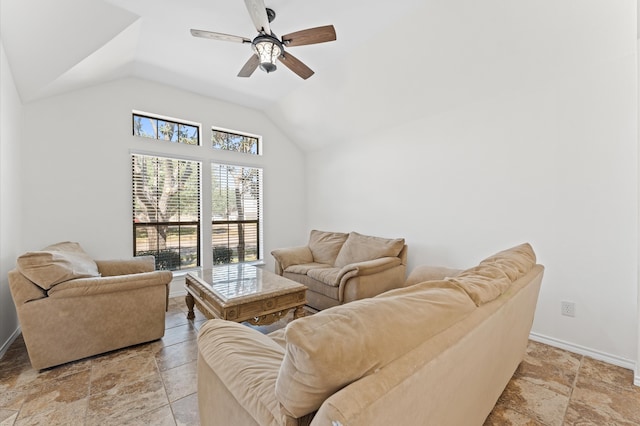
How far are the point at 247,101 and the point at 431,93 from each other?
2848 millimetres

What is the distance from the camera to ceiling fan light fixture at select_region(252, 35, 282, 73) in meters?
2.25

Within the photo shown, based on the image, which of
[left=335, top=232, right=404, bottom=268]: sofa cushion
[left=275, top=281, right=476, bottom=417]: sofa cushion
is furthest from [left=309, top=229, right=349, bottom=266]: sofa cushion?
[left=275, top=281, right=476, bottom=417]: sofa cushion

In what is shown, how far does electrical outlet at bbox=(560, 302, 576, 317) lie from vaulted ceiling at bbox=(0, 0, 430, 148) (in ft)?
10.1

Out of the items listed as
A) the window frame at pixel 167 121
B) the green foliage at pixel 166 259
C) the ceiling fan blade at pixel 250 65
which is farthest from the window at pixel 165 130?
the ceiling fan blade at pixel 250 65

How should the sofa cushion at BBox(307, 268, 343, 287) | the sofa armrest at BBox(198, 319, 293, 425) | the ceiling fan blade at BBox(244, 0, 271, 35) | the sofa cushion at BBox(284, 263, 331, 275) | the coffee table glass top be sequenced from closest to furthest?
the sofa armrest at BBox(198, 319, 293, 425)
the ceiling fan blade at BBox(244, 0, 271, 35)
the coffee table glass top
the sofa cushion at BBox(307, 268, 343, 287)
the sofa cushion at BBox(284, 263, 331, 275)

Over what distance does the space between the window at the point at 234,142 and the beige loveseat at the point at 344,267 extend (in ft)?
6.60

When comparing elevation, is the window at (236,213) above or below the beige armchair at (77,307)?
above

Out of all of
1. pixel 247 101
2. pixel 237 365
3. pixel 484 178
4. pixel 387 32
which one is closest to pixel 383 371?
pixel 237 365

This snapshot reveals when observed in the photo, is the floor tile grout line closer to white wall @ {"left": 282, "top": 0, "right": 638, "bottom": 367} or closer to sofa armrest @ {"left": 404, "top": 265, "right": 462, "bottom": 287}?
white wall @ {"left": 282, "top": 0, "right": 638, "bottom": 367}

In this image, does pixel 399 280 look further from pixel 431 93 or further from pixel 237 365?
pixel 237 365

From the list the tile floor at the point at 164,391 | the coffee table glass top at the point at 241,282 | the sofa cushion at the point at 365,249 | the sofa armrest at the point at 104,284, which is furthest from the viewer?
the sofa cushion at the point at 365,249

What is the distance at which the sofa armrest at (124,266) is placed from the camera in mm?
2969

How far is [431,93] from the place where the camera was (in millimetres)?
3229

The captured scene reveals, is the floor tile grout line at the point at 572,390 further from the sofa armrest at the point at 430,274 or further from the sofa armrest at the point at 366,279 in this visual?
the sofa armrest at the point at 366,279
